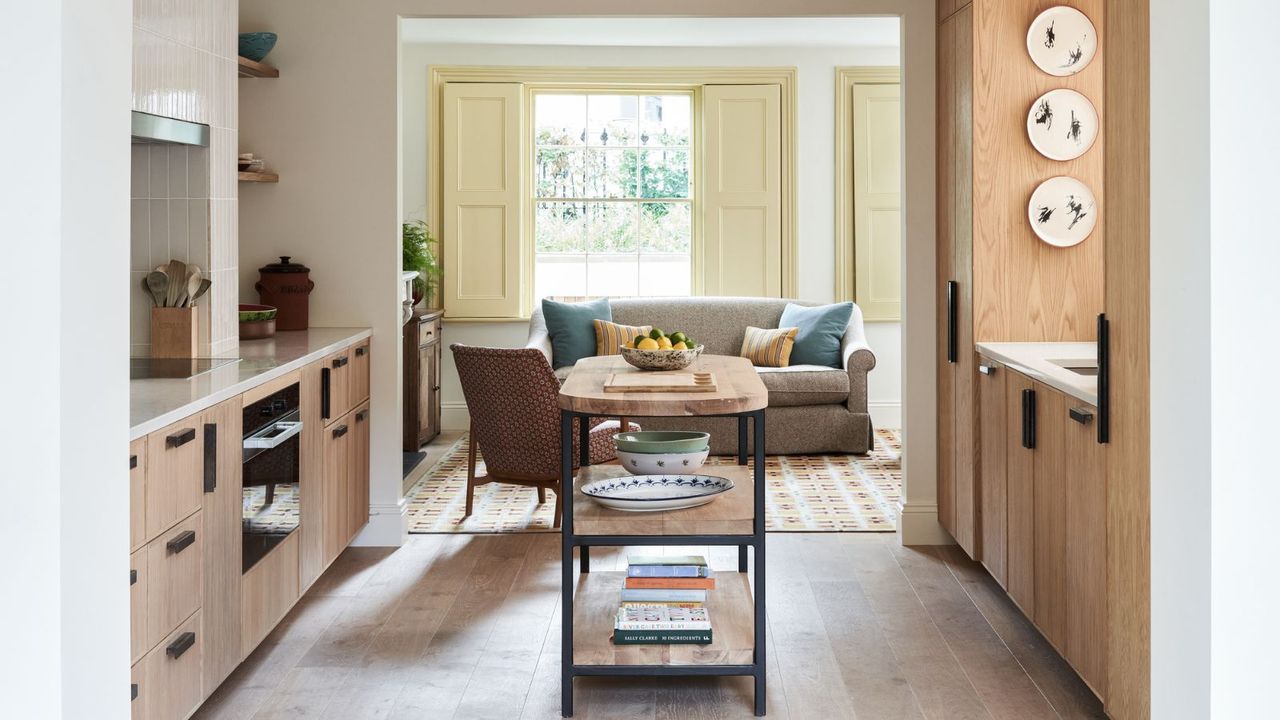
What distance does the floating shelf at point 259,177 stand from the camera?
442cm

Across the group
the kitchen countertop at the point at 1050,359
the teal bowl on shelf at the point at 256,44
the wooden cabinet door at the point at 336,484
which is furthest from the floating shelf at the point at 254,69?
the kitchen countertop at the point at 1050,359

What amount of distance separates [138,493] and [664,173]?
19.8ft

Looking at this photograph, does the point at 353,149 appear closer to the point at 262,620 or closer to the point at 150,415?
the point at 262,620

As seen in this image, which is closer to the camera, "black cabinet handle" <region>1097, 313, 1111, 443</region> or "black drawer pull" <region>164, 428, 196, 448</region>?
"black drawer pull" <region>164, 428, 196, 448</region>

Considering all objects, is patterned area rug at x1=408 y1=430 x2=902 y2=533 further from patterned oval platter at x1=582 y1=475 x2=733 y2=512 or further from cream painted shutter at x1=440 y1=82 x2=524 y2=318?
patterned oval platter at x1=582 y1=475 x2=733 y2=512

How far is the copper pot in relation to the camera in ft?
15.0

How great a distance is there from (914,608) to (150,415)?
8.58 ft

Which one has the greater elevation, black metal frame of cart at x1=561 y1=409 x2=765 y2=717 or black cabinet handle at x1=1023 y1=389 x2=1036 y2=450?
black cabinet handle at x1=1023 y1=389 x2=1036 y2=450

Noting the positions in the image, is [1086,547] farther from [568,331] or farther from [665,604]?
[568,331]

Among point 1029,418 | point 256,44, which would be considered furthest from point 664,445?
point 256,44

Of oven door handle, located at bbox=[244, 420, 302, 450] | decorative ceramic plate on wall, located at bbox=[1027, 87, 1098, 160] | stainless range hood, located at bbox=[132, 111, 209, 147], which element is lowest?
oven door handle, located at bbox=[244, 420, 302, 450]

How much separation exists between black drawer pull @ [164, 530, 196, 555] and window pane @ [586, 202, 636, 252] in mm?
5558
